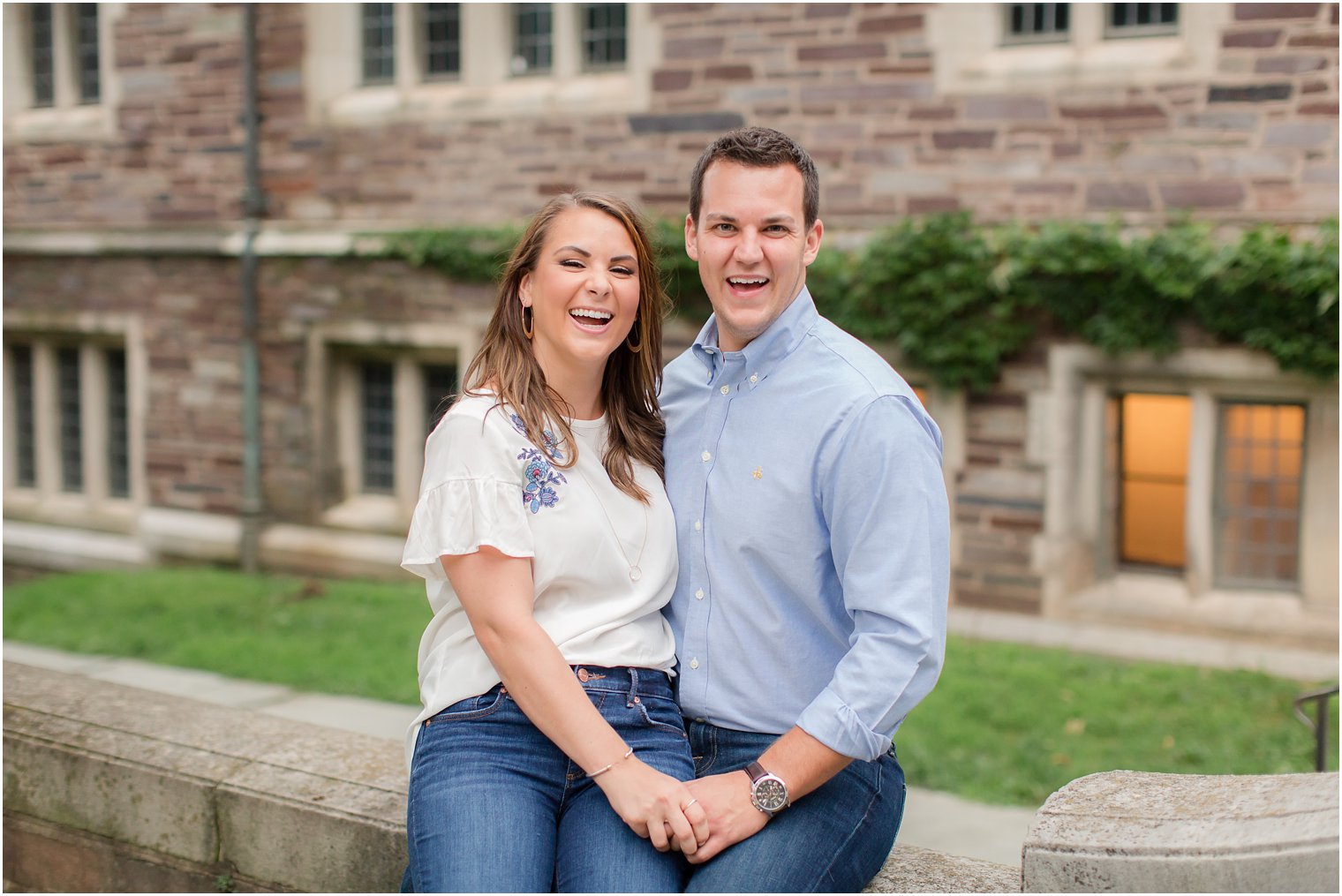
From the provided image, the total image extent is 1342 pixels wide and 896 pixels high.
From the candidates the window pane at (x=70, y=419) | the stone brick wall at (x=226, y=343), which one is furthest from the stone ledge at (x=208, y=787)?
the window pane at (x=70, y=419)

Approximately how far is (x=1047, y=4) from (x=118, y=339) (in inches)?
276

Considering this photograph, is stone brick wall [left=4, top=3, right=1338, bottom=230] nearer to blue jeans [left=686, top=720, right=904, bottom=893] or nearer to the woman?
the woman

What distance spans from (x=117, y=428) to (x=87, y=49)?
9.63 feet

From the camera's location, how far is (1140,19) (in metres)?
6.48

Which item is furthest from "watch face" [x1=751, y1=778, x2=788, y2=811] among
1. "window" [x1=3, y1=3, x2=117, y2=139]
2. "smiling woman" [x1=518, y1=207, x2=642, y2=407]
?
"window" [x1=3, y1=3, x2=117, y2=139]

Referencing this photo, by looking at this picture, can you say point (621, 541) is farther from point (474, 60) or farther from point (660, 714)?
point (474, 60)

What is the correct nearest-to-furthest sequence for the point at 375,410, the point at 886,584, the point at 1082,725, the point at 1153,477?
1. the point at 886,584
2. the point at 1082,725
3. the point at 1153,477
4. the point at 375,410

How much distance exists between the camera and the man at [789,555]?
2.05m

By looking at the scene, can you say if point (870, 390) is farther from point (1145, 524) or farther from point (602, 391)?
point (1145, 524)

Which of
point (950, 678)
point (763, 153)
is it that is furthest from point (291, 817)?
point (950, 678)

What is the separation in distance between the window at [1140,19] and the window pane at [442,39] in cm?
407

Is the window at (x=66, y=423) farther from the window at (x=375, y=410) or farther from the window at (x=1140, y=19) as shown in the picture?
the window at (x=1140, y=19)

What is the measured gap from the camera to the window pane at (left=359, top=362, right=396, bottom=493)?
8.98 m

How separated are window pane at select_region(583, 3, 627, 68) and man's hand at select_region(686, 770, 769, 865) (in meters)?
6.50
